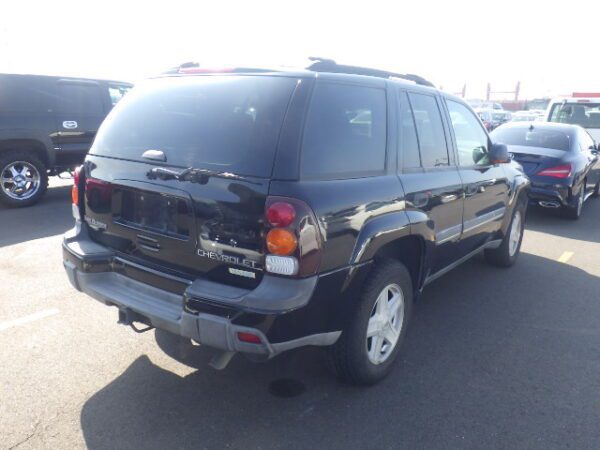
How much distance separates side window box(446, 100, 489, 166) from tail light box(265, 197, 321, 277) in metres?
2.17

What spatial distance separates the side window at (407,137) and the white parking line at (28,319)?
3.01 m

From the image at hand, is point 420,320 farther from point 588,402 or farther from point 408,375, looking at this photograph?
point 588,402

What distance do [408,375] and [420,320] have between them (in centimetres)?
95

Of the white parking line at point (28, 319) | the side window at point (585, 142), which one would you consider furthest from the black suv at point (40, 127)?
the side window at point (585, 142)

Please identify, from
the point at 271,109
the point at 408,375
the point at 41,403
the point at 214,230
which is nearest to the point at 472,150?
the point at 408,375

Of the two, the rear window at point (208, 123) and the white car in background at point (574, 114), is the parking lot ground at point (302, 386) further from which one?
the white car in background at point (574, 114)

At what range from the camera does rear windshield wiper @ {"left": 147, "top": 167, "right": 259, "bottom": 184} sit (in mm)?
2603

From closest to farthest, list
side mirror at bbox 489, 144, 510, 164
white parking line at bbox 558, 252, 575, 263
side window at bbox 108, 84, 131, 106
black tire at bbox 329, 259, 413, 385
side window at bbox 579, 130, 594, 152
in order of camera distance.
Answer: black tire at bbox 329, 259, 413, 385
side mirror at bbox 489, 144, 510, 164
white parking line at bbox 558, 252, 575, 263
side window at bbox 579, 130, 594, 152
side window at bbox 108, 84, 131, 106

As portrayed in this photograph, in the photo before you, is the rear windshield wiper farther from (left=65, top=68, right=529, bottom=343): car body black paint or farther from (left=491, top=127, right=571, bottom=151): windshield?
(left=491, top=127, right=571, bottom=151): windshield

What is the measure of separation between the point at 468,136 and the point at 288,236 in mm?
2645

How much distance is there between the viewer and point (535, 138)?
8531 millimetres

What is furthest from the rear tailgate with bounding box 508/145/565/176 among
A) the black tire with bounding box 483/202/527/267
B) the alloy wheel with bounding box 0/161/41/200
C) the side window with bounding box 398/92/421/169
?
the alloy wheel with bounding box 0/161/41/200

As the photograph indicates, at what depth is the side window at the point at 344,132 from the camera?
2.67 meters

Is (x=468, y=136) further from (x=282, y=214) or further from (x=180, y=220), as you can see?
(x=180, y=220)
